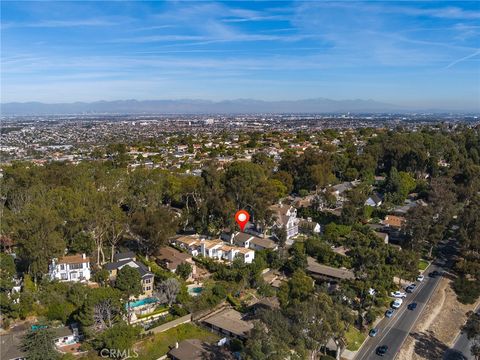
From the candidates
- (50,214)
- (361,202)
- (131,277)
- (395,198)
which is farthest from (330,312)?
(395,198)

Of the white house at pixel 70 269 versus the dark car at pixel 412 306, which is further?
the white house at pixel 70 269

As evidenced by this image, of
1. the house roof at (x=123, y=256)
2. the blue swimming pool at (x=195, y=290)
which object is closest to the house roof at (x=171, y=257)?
the house roof at (x=123, y=256)

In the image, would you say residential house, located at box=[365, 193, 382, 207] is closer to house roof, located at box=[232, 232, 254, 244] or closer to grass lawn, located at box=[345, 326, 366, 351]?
house roof, located at box=[232, 232, 254, 244]

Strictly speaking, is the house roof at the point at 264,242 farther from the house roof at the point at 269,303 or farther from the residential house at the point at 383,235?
the residential house at the point at 383,235

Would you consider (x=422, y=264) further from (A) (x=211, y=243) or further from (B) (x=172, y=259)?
(B) (x=172, y=259)

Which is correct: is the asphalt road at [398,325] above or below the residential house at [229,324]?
below

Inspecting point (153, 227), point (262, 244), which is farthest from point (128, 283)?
point (262, 244)

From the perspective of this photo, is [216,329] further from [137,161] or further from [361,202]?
[137,161]

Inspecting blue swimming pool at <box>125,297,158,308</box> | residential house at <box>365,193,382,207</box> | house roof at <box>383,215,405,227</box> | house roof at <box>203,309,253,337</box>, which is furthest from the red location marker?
residential house at <box>365,193,382,207</box>
